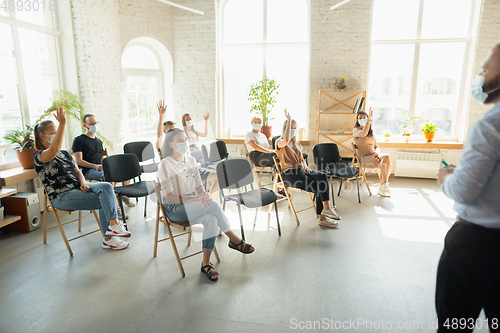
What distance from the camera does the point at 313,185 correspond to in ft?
13.3

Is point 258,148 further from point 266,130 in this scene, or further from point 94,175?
point 94,175

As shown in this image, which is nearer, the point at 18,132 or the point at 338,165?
the point at 18,132

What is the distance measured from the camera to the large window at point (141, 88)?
21.8 ft

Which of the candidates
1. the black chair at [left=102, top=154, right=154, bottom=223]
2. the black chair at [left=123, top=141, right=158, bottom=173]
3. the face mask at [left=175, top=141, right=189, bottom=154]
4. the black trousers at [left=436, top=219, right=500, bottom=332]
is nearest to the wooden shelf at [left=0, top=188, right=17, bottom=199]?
the black chair at [left=102, top=154, right=154, bottom=223]

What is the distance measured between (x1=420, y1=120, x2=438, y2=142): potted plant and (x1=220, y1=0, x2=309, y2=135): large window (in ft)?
7.98

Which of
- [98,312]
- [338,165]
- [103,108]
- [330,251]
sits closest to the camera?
[98,312]

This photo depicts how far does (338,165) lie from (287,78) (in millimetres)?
2824

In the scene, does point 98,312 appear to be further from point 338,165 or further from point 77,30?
point 77,30

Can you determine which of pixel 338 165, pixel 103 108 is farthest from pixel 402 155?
pixel 103 108

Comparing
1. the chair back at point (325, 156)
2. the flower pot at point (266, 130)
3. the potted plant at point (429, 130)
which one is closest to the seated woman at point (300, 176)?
the chair back at point (325, 156)

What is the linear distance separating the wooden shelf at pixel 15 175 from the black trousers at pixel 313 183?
3395 mm

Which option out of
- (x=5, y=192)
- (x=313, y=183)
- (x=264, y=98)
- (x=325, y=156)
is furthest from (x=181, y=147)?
(x=264, y=98)

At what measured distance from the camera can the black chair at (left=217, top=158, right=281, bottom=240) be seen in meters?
3.47

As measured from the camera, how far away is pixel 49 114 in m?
4.48
